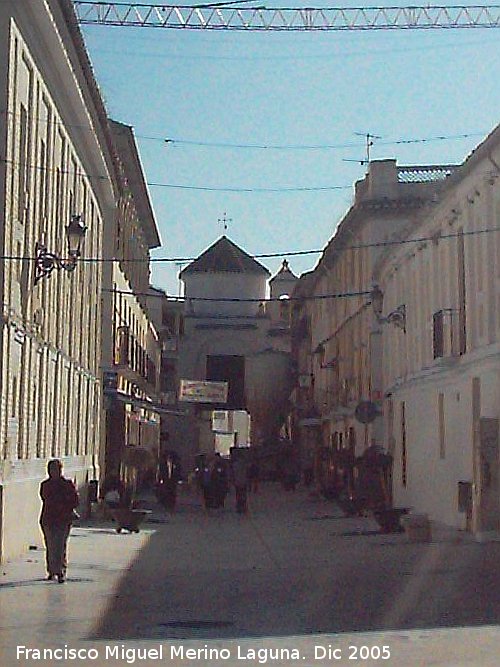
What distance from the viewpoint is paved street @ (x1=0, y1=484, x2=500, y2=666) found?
11602 mm

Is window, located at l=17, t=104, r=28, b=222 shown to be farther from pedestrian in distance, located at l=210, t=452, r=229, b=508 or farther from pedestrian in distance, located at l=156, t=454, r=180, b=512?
pedestrian in distance, located at l=156, t=454, r=180, b=512

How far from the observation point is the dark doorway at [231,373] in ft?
250

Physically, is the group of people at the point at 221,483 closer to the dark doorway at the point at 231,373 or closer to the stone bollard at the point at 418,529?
the stone bollard at the point at 418,529

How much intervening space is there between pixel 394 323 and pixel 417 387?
3779mm

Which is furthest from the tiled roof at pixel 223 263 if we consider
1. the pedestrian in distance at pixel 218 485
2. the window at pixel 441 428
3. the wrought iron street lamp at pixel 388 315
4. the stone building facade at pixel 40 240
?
the window at pixel 441 428

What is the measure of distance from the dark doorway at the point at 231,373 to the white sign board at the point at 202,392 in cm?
840

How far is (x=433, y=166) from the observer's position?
144 feet

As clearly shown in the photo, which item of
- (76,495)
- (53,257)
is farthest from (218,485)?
(76,495)

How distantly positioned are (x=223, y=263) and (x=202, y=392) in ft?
54.0

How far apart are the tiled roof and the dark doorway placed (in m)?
5.78

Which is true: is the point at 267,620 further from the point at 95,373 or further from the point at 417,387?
the point at 95,373

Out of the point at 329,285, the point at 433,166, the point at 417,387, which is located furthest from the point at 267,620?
the point at 329,285

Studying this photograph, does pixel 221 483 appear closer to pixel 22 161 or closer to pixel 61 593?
pixel 22 161

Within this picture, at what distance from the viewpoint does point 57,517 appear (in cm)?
1662
